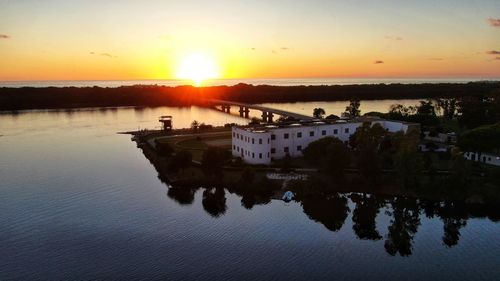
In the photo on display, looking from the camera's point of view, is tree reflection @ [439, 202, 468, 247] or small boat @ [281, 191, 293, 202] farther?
small boat @ [281, 191, 293, 202]

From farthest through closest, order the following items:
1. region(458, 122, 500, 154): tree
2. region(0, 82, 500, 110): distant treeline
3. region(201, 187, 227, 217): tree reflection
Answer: region(0, 82, 500, 110): distant treeline
region(458, 122, 500, 154): tree
region(201, 187, 227, 217): tree reflection

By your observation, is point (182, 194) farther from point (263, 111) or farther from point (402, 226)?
point (263, 111)

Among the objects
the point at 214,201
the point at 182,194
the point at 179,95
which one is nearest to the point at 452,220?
the point at 214,201

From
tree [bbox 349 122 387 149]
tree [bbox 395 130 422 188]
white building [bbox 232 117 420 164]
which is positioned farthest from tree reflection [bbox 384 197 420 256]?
white building [bbox 232 117 420 164]

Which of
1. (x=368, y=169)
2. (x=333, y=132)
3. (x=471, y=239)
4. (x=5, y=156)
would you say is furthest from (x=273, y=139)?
(x=5, y=156)

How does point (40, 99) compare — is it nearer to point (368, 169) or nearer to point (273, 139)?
point (273, 139)

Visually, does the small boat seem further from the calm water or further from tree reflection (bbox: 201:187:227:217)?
tree reflection (bbox: 201:187:227:217)
